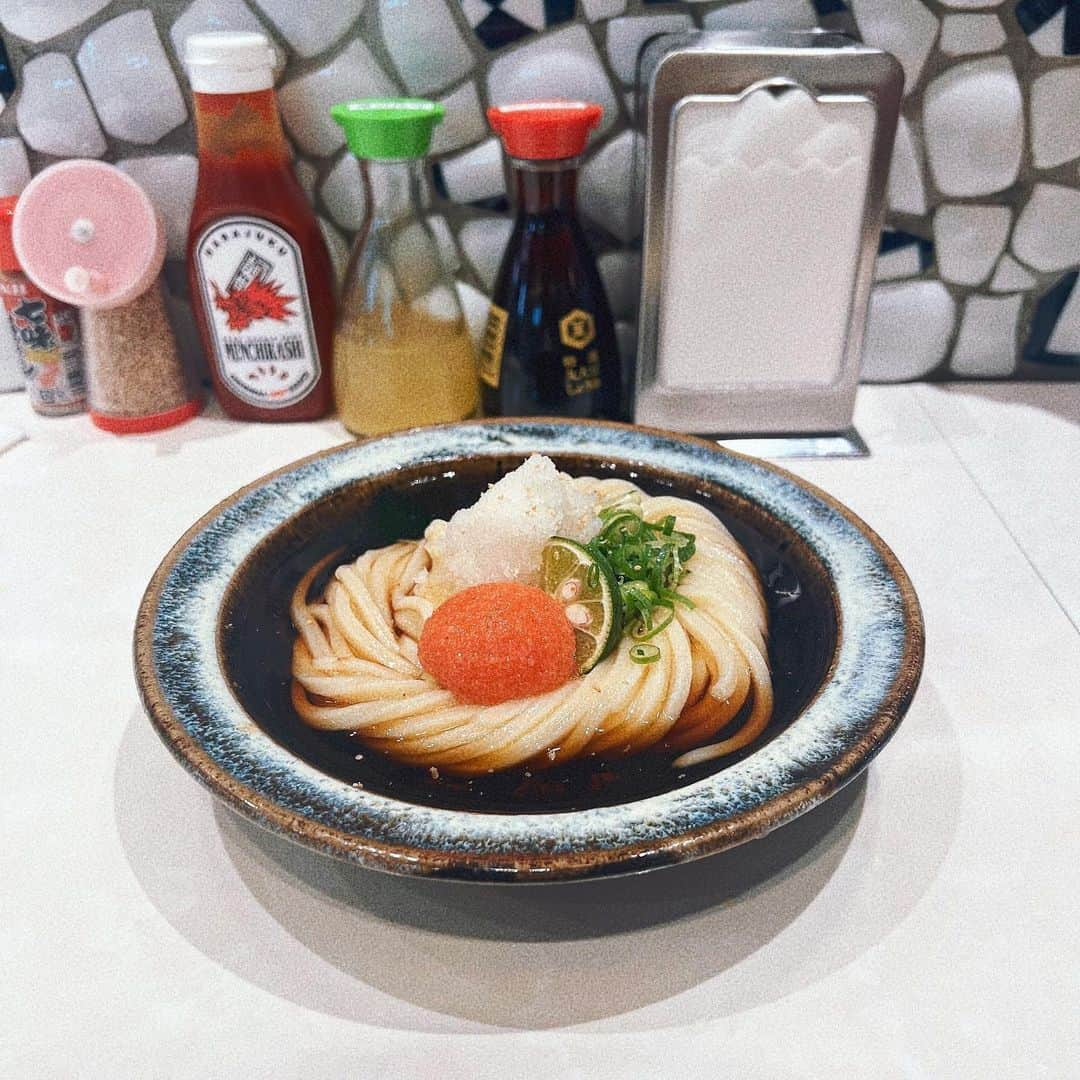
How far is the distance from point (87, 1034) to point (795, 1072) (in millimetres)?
479

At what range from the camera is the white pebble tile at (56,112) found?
136 cm

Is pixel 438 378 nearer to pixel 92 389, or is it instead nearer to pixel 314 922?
pixel 92 389

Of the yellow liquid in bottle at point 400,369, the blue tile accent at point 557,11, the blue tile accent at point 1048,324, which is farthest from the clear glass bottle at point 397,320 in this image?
the blue tile accent at point 1048,324

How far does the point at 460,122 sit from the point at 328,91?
184 mm

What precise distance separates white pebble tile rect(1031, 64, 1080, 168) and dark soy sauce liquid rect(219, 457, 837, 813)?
0.82 m

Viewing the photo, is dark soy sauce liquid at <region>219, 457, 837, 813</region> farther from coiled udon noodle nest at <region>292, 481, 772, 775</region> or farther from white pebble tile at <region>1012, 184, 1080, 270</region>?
white pebble tile at <region>1012, 184, 1080, 270</region>

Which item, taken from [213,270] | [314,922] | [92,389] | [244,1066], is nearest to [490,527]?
[314,922]

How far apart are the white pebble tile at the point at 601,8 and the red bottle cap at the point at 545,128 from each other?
7.1 inches

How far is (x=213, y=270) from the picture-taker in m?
1.37

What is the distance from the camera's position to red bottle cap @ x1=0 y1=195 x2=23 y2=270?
1330 millimetres

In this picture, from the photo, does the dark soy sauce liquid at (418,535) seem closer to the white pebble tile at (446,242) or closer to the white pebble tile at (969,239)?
the white pebble tile at (446,242)

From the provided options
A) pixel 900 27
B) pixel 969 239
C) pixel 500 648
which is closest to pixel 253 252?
pixel 500 648

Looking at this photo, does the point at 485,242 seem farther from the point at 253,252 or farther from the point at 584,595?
the point at 584,595

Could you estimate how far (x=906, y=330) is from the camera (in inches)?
62.3
